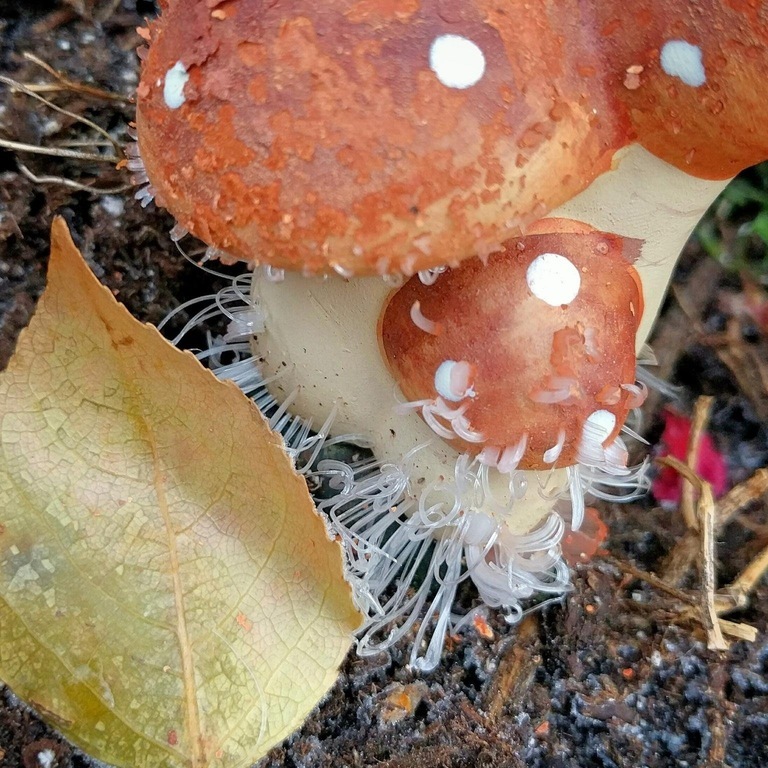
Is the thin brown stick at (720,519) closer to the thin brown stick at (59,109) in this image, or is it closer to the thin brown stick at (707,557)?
the thin brown stick at (707,557)

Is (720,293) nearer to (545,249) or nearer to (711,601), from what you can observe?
(711,601)

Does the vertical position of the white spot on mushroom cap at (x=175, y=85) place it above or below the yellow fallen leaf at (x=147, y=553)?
above

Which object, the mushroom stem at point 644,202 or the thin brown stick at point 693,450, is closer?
the mushroom stem at point 644,202

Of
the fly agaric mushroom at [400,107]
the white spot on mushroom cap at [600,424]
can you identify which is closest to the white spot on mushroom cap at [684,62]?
the fly agaric mushroom at [400,107]

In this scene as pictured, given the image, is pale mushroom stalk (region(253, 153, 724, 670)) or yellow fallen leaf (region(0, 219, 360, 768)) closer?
yellow fallen leaf (region(0, 219, 360, 768))

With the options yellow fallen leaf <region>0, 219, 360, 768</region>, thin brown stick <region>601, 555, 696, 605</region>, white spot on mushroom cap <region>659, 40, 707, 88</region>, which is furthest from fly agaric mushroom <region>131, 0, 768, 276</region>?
thin brown stick <region>601, 555, 696, 605</region>

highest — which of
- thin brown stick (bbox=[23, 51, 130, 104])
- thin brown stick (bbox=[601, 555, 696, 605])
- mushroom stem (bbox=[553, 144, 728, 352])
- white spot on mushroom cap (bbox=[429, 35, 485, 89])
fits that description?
white spot on mushroom cap (bbox=[429, 35, 485, 89])

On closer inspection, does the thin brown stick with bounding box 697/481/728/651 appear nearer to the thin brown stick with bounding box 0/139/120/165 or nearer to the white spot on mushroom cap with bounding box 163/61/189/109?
the white spot on mushroom cap with bounding box 163/61/189/109

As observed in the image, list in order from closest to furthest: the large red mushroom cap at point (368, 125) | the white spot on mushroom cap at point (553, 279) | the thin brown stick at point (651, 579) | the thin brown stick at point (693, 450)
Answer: the large red mushroom cap at point (368, 125)
the white spot on mushroom cap at point (553, 279)
the thin brown stick at point (651, 579)
the thin brown stick at point (693, 450)
